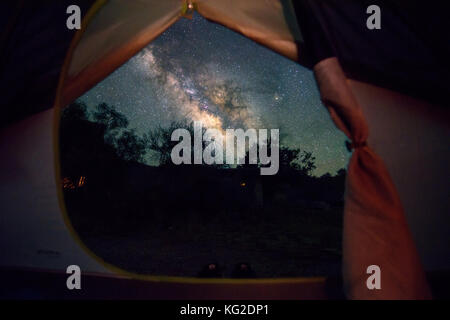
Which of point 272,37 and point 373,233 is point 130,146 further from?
point 373,233

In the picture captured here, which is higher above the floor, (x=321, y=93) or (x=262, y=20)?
(x=262, y=20)

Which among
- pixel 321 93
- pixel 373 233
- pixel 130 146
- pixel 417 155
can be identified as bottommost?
pixel 373 233

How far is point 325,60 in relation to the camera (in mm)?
1193

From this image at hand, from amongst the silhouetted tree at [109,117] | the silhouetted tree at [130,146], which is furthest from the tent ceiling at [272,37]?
the silhouetted tree at [109,117]

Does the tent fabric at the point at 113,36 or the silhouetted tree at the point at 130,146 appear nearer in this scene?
the tent fabric at the point at 113,36

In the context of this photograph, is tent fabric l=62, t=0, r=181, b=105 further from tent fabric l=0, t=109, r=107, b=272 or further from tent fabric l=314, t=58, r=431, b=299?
tent fabric l=314, t=58, r=431, b=299

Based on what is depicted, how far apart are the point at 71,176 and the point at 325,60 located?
26.1 ft

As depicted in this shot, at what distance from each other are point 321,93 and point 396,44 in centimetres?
56

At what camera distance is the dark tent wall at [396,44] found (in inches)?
52.6

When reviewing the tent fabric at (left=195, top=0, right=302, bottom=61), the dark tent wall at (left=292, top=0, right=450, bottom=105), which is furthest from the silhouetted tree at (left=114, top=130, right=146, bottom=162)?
the dark tent wall at (left=292, top=0, right=450, bottom=105)

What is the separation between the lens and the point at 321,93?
1202 millimetres

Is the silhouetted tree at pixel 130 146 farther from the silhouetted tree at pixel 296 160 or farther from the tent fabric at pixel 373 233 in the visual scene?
the tent fabric at pixel 373 233

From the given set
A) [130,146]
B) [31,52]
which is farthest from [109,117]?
[31,52]

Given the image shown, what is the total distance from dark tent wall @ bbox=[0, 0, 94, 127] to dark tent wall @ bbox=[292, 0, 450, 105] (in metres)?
1.34
